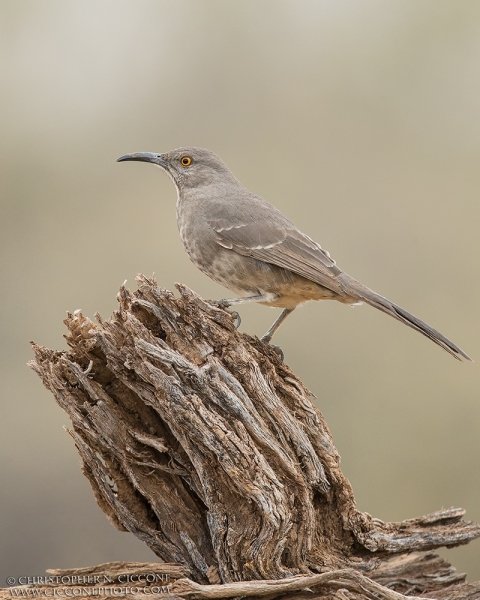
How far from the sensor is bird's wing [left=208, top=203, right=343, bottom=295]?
17.9 feet

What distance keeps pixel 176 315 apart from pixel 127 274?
395 centimetres

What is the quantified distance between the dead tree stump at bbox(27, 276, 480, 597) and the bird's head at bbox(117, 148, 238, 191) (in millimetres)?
2385

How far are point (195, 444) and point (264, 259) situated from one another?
1.87 m

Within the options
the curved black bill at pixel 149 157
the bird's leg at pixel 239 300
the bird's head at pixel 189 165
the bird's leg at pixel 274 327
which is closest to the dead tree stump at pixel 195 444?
the bird's leg at pixel 239 300

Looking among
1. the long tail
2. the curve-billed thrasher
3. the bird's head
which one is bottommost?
the long tail

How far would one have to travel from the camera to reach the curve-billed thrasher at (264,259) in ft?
17.8

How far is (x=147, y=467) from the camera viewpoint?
4301 millimetres

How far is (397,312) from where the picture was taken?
5.36m

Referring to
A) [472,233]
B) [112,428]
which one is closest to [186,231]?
[112,428]

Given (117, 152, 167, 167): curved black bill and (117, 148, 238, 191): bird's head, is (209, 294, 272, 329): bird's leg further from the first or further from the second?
(117, 152, 167, 167): curved black bill

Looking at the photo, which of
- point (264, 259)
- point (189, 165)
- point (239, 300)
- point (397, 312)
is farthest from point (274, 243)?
point (189, 165)

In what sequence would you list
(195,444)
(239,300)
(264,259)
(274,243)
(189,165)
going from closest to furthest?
1. (195,444)
2. (239,300)
3. (264,259)
4. (274,243)
5. (189,165)

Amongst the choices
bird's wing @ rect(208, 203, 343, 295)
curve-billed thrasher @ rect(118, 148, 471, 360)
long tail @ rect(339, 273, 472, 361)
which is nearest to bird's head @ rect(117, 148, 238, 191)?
curve-billed thrasher @ rect(118, 148, 471, 360)

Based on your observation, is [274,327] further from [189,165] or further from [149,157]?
[149,157]
